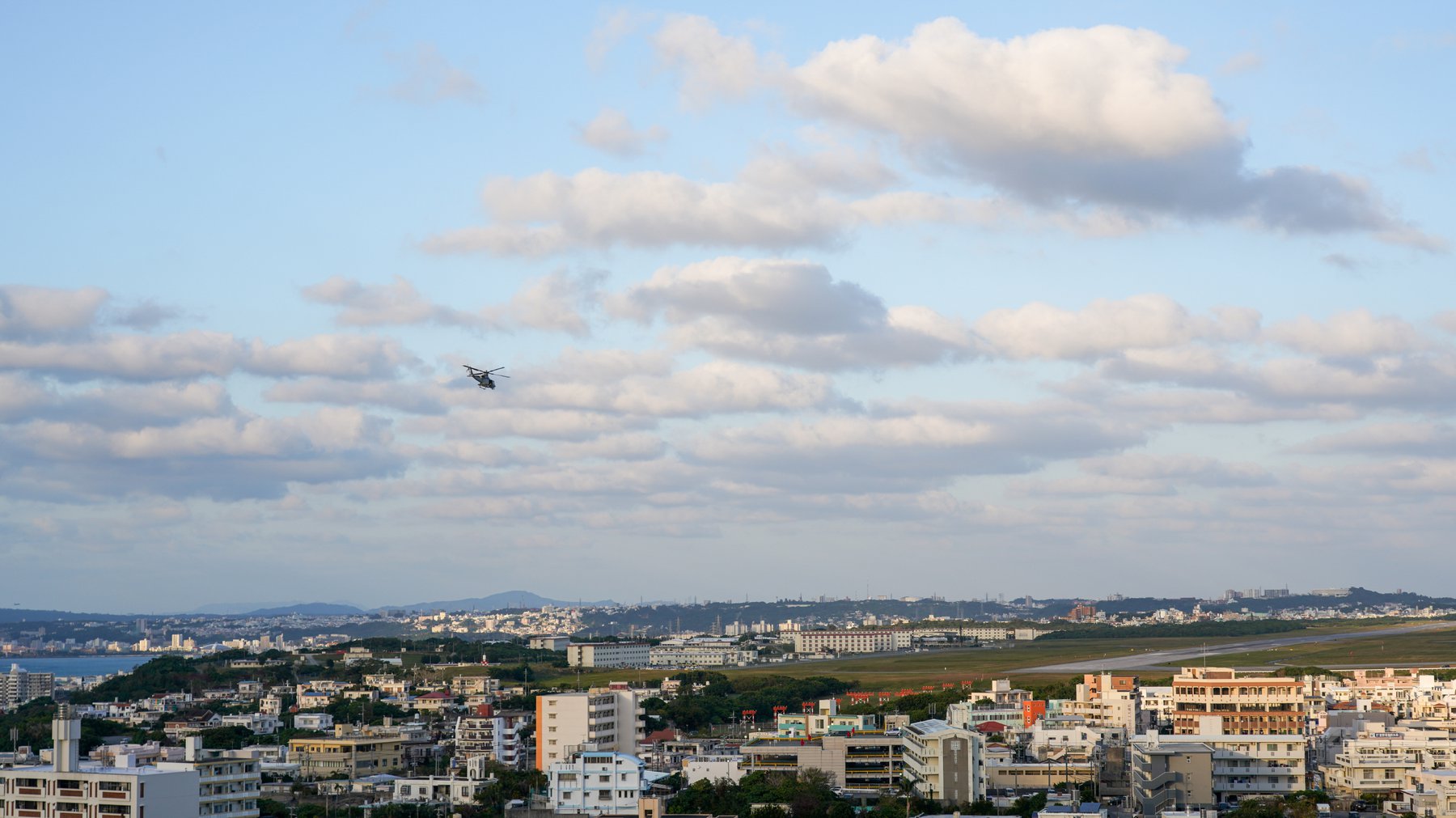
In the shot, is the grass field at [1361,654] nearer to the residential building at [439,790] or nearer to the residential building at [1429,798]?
the residential building at [1429,798]

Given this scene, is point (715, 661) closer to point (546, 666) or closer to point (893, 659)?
point (893, 659)

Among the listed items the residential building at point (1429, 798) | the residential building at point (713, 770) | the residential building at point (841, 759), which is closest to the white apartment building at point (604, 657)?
the residential building at point (841, 759)

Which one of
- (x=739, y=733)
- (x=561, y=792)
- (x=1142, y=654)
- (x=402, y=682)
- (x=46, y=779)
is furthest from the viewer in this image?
(x=1142, y=654)

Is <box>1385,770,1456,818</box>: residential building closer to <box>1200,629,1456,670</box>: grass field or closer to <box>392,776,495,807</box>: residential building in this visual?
<box>392,776,495,807</box>: residential building

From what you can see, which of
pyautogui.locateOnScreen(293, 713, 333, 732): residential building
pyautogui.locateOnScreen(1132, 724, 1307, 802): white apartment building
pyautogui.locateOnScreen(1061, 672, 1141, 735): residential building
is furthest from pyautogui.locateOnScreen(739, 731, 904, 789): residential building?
pyautogui.locateOnScreen(293, 713, 333, 732): residential building

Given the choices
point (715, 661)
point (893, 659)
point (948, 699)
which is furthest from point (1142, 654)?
point (948, 699)

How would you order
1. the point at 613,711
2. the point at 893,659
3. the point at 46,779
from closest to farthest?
the point at 46,779
the point at 613,711
the point at 893,659
